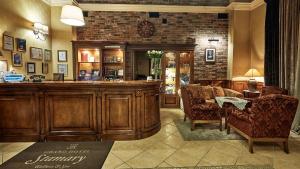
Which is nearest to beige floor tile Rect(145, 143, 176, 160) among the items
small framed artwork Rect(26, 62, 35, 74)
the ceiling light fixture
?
the ceiling light fixture

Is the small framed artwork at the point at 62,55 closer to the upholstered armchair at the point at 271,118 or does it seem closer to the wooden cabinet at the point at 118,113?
the wooden cabinet at the point at 118,113

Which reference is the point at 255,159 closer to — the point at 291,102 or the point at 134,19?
the point at 291,102

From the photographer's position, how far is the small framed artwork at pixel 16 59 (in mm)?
4203

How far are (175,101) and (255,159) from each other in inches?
156

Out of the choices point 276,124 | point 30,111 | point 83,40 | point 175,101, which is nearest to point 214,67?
point 175,101

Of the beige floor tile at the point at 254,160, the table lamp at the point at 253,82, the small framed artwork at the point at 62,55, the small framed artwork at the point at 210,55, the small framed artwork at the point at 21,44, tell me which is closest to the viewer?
the beige floor tile at the point at 254,160

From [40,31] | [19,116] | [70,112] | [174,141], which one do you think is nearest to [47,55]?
[40,31]

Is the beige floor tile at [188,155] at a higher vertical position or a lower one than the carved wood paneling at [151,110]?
lower

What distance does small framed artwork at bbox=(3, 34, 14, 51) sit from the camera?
12.8 feet

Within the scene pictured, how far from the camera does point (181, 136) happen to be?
3.88 meters

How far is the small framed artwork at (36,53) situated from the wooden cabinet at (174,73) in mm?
3847

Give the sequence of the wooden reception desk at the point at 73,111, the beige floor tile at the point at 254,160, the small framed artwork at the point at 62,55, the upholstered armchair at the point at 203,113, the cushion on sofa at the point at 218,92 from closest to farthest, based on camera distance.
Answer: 1. the beige floor tile at the point at 254,160
2. the wooden reception desk at the point at 73,111
3. the upholstered armchair at the point at 203,113
4. the cushion on sofa at the point at 218,92
5. the small framed artwork at the point at 62,55

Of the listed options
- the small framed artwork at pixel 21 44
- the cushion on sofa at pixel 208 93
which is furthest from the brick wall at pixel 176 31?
the small framed artwork at pixel 21 44

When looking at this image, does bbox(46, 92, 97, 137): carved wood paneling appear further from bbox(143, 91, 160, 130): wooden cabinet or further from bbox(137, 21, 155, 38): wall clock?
bbox(137, 21, 155, 38): wall clock
